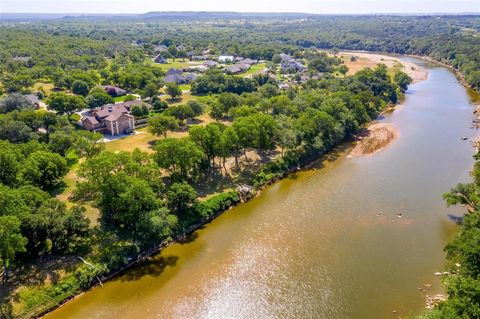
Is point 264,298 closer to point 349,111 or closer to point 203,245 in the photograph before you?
point 203,245

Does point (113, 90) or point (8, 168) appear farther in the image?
point (113, 90)

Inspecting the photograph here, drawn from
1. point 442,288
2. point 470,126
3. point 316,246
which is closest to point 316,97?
point 470,126

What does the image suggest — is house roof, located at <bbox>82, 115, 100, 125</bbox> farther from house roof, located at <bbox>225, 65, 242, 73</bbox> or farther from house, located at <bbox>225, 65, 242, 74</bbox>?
house roof, located at <bbox>225, 65, 242, 73</bbox>

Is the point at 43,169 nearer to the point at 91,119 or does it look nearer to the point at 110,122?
the point at 110,122

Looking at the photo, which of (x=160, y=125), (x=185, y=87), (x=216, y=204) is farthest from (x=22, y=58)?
(x=216, y=204)

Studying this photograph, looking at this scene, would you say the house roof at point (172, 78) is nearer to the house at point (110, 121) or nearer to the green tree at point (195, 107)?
the green tree at point (195, 107)

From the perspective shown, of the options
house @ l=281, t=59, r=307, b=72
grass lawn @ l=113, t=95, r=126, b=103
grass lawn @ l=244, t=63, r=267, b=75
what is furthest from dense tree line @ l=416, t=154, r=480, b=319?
grass lawn @ l=244, t=63, r=267, b=75
